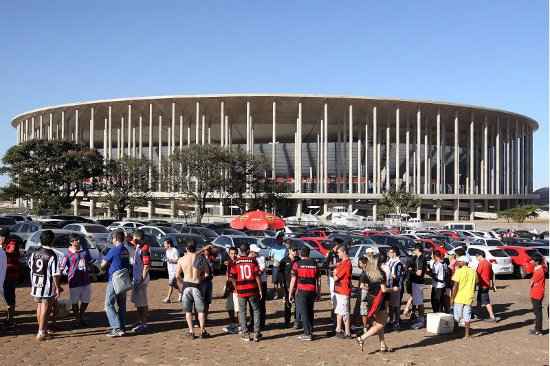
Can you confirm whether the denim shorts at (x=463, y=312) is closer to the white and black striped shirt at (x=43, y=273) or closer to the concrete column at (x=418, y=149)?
the white and black striped shirt at (x=43, y=273)

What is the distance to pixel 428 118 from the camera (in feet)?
289

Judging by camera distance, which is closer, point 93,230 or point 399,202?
point 93,230

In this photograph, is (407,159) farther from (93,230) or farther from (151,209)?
(93,230)

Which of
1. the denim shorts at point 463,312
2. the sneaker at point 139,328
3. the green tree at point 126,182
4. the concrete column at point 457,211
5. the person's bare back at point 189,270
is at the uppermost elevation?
the green tree at point 126,182

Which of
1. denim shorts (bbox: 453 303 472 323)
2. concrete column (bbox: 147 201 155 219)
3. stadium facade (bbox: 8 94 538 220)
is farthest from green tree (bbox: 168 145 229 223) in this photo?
denim shorts (bbox: 453 303 472 323)

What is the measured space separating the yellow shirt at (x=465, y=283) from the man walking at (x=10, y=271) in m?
8.57

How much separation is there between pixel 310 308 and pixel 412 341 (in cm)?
213

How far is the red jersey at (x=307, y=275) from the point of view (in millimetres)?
10555

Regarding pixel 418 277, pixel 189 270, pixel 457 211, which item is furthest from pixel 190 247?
pixel 457 211

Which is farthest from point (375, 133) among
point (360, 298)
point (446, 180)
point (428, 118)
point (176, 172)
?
point (360, 298)

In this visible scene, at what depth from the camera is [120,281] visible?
1017cm

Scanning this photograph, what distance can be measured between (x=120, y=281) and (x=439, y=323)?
6329 millimetres

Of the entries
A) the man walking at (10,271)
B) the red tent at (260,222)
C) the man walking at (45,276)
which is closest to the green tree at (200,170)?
the red tent at (260,222)

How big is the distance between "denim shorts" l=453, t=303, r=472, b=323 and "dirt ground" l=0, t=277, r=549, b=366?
401 millimetres
